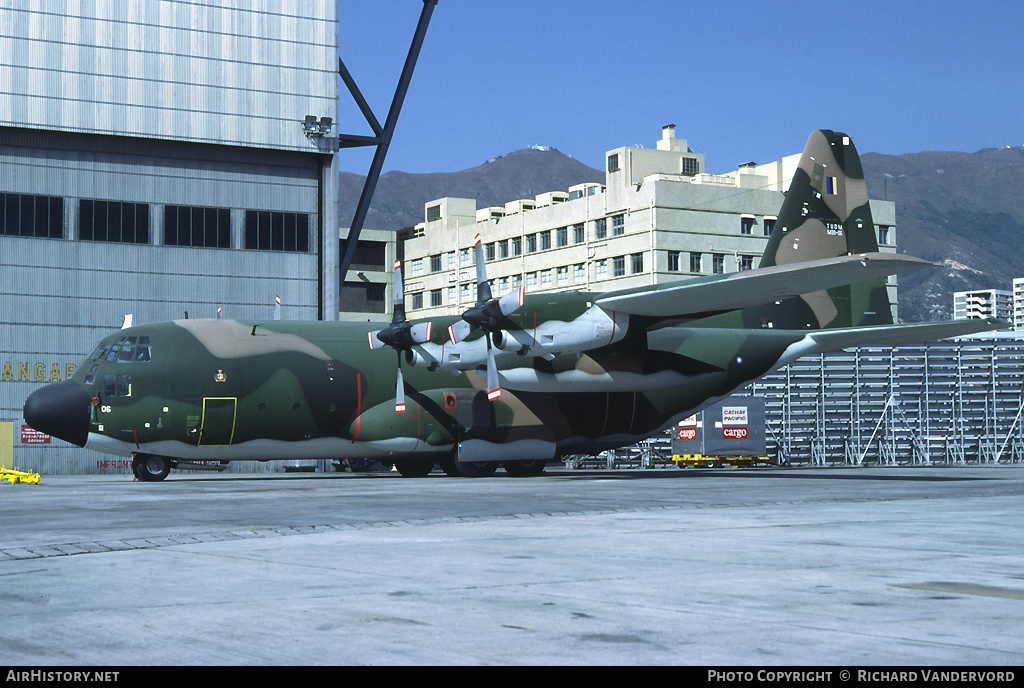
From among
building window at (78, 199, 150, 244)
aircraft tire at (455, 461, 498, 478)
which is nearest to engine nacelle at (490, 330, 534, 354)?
aircraft tire at (455, 461, 498, 478)

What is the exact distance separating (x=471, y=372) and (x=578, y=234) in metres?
80.5

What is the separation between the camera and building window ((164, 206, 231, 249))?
50125mm

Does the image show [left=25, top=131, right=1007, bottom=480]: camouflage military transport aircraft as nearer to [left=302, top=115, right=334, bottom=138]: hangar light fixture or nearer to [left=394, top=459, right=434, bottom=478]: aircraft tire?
[left=394, top=459, right=434, bottom=478]: aircraft tire

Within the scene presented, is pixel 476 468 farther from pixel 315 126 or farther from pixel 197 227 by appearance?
pixel 315 126

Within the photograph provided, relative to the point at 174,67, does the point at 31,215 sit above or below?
below

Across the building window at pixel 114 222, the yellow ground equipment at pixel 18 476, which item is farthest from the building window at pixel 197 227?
the yellow ground equipment at pixel 18 476

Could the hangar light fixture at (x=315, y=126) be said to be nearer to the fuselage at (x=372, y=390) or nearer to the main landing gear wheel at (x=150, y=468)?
the fuselage at (x=372, y=390)

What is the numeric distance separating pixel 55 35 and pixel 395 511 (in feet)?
122

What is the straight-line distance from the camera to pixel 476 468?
1439 inches

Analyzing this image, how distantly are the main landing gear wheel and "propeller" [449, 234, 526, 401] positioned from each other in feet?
33.6

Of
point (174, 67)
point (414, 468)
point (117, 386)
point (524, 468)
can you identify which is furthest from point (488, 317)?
point (174, 67)

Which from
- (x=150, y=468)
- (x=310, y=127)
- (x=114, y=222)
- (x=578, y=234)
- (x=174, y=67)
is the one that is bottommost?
(x=150, y=468)

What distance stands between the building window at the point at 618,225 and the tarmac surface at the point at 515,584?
8990 centimetres

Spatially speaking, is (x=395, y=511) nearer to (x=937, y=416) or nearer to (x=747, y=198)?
(x=937, y=416)
